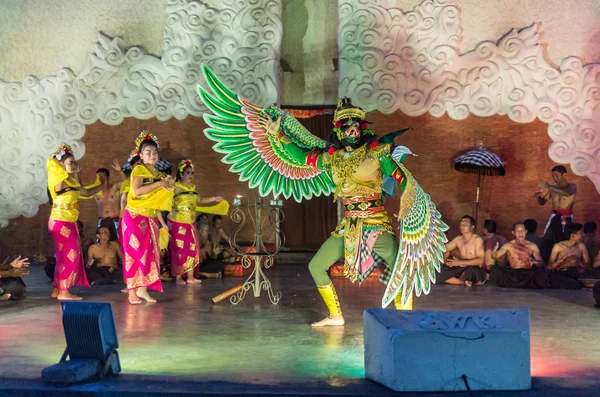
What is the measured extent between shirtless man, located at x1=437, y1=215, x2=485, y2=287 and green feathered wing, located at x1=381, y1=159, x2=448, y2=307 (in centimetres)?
394

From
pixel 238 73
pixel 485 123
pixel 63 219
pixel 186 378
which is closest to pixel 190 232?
pixel 63 219

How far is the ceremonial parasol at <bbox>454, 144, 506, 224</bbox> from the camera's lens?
10.8 metres

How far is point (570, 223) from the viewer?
10555 millimetres

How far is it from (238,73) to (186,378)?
7.48 metres

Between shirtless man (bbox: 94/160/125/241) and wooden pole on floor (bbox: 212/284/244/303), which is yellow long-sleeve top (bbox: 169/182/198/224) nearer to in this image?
shirtless man (bbox: 94/160/125/241)

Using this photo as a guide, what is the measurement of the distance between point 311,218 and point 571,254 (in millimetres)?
4253

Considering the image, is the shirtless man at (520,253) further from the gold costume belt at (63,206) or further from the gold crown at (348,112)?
the gold costume belt at (63,206)

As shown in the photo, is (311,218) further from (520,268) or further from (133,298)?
(133,298)

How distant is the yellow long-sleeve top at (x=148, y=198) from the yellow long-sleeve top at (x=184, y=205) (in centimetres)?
167

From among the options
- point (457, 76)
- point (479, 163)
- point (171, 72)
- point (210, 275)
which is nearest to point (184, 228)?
point (210, 275)

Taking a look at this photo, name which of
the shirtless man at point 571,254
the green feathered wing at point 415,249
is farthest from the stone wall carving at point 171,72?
the green feathered wing at point 415,249

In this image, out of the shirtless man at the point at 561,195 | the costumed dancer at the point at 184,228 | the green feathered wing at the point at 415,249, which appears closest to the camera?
the green feathered wing at the point at 415,249

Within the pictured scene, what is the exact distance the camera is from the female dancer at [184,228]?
9766 millimetres

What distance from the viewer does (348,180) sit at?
21.2 ft
